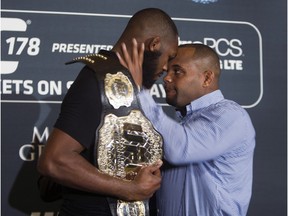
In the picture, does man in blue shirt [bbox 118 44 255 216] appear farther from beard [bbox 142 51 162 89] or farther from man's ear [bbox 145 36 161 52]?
man's ear [bbox 145 36 161 52]

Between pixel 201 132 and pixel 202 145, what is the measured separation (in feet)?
0.18

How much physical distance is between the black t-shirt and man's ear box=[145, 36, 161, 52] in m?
0.24

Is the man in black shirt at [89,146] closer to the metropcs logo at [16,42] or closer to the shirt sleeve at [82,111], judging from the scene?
the shirt sleeve at [82,111]

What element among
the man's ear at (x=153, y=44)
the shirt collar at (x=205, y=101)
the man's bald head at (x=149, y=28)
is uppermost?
the man's bald head at (x=149, y=28)

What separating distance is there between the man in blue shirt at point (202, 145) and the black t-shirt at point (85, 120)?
32 centimetres

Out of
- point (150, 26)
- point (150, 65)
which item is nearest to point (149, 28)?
point (150, 26)

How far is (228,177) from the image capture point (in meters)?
2.33

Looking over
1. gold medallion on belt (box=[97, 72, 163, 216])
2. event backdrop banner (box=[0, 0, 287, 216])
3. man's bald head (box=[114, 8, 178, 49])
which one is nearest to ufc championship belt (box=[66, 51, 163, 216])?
gold medallion on belt (box=[97, 72, 163, 216])

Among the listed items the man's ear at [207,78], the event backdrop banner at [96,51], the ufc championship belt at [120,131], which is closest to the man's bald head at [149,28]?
the ufc championship belt at [120,131]

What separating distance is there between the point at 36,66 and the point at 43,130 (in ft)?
1.04

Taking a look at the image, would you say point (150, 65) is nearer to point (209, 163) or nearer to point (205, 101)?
point (205, 101)

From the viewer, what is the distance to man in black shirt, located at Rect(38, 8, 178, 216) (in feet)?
5.96

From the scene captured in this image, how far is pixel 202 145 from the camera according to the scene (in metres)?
2.19

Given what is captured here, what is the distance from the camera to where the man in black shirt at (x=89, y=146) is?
5.96 ft
